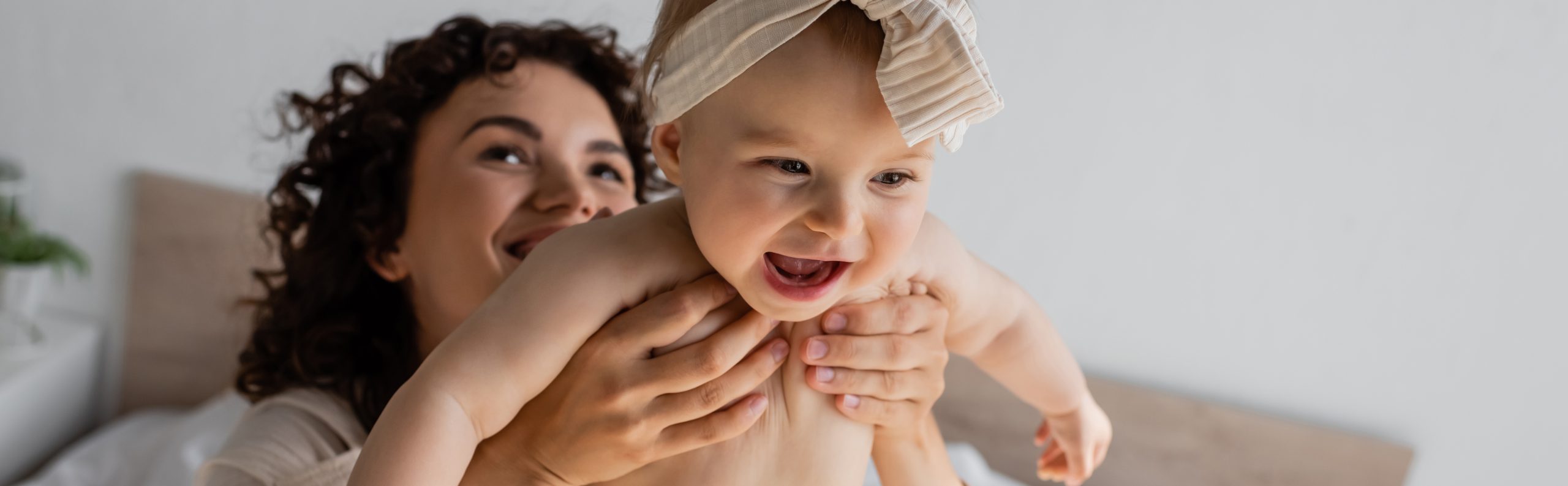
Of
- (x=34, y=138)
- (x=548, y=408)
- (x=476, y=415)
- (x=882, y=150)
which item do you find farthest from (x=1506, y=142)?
(x=34, y=138)

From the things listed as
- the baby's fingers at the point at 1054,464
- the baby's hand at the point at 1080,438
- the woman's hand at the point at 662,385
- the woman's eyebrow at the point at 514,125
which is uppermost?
the woman's eyebrow at the point at 514,125

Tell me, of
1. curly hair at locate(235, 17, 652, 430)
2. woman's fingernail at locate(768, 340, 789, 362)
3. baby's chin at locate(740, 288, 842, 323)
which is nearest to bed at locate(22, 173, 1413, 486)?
curly hair at locate(235, 17, 652, 430)

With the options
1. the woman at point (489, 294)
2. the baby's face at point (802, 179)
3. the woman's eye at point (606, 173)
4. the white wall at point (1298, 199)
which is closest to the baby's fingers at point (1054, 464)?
the woman at point (489, 294)

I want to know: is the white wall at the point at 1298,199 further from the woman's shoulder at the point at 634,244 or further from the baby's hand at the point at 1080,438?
the woman's shoulder at the point at 634,244

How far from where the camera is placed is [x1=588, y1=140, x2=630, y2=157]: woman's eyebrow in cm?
138

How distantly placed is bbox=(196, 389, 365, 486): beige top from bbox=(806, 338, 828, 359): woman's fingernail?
1.77ft

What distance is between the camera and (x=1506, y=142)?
6.09 ft

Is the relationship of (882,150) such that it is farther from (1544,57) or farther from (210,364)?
(210,364)

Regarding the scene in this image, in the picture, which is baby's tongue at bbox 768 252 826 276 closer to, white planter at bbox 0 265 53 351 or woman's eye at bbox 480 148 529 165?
woman's eye at bbox 480 148 529 165

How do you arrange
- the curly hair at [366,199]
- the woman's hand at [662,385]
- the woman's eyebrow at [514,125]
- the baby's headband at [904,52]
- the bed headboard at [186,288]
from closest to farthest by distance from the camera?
the baby's headband at [904,52]
the woman's hand at [662,385]
the woman's eyebrow at [514,125]
the curly hair at [366,199]
the bed headboard at [186,288]

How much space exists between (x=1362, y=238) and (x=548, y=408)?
1647 mm

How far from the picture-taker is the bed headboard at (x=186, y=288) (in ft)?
8.16

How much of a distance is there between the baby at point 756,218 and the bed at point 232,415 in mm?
1167

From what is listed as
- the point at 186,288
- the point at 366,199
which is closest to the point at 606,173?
the point at 366,199
